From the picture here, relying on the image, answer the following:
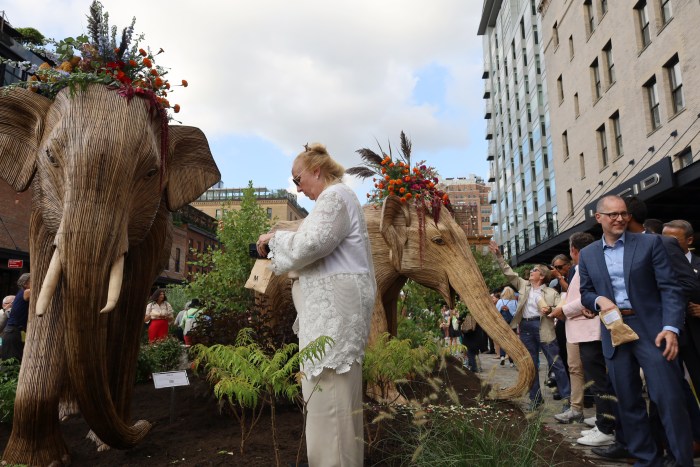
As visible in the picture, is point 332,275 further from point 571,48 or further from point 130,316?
point 571,48

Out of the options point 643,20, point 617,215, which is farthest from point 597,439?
point 643,20

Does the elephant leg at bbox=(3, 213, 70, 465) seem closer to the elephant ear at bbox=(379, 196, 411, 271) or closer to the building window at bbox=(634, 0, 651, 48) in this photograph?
the elephant ear at bbox=(379, 196, 411, 271)

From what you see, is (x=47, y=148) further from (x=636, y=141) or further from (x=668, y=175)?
(x=636, y=141)

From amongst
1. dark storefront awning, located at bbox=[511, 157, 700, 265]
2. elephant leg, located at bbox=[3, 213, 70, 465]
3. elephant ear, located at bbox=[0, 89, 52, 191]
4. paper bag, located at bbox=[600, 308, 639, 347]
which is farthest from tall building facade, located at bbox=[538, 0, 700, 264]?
elephant leg, located at bbox=[3, 213, 70, 465]

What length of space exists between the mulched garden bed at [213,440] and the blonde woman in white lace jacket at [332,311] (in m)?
0.86

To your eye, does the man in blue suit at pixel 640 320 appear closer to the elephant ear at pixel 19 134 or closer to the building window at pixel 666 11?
the elephant ear at pixel 19 134

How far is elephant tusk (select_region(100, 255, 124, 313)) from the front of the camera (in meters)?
2.81

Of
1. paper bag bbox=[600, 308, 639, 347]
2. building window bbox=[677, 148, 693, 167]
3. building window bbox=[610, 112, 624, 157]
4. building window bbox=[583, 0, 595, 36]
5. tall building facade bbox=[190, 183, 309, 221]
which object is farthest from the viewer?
tall building facade bbox=[190, 183, 309, 221]

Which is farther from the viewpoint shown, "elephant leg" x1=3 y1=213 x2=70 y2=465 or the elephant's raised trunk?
the elephant's raised trunk

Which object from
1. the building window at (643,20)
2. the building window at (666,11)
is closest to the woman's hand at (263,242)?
the building window at (666,11)

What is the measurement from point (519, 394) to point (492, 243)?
2.31 m

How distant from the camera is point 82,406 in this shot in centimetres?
288

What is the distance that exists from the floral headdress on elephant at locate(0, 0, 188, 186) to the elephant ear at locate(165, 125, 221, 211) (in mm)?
249

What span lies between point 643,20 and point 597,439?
60.6 ft
